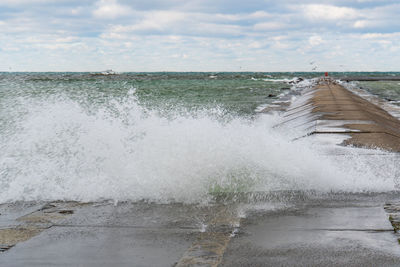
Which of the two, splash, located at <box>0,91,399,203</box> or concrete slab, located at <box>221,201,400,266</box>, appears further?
splash, located at <box>0,91,399,203</box>

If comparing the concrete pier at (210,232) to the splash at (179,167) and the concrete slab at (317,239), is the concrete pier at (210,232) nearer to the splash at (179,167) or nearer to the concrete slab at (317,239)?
the concrete slab at (317,239)

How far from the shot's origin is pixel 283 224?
185 inches


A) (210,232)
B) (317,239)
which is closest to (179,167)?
(210,232)

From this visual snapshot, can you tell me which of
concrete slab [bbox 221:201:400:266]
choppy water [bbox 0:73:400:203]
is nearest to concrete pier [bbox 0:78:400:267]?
concrete slab [bbox 221:201:400:266]

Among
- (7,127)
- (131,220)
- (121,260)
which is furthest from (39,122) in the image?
(121,260)

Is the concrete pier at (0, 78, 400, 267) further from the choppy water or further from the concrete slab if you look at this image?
the choppy water

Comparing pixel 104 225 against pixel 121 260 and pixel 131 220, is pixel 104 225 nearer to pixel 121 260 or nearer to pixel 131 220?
pixel 131 220

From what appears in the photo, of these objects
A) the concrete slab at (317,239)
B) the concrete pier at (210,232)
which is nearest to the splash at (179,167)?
the concrete pier at (210,232)

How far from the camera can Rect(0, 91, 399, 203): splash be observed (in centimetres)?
630

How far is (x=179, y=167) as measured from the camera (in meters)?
7.03

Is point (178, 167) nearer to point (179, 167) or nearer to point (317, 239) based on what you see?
point (179, 167)

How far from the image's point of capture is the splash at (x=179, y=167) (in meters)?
6.30

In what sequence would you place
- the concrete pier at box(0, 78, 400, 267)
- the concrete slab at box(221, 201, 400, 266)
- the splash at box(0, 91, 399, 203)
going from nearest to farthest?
the concrete slab at box(221, 201, 400, 266)
the concrete pier at box(0, 78, 400, 267)
the splash at box(0, 91, 399, 203)

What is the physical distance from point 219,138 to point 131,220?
124 inches
